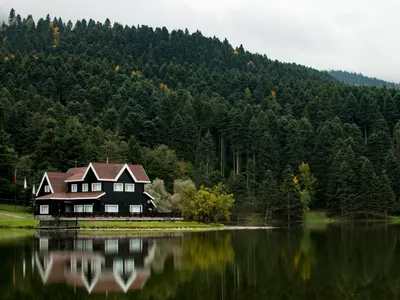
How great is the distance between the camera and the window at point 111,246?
132 feet

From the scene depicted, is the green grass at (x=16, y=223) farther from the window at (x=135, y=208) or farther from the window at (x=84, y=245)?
the window at (x=84, y=245)

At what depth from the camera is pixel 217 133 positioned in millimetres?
144250

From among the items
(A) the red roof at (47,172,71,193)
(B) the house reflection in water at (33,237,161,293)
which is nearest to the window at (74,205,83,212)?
(A) the red roof at (47,172,71,193)

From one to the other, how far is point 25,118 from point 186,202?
48.6 m

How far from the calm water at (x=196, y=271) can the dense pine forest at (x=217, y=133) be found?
50544mm

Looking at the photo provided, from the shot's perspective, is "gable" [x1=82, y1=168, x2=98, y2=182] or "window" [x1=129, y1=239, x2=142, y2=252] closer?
"window" [x1=129, y1=239, x2=142, y2=252]

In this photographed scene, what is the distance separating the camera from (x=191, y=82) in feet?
593

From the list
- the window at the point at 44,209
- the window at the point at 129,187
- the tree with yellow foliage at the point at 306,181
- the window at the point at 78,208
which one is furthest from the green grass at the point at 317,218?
the window at the point at 44,209

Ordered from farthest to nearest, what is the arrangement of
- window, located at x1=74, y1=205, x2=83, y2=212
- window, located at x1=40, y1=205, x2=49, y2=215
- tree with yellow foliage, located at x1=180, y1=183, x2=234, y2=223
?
window, located at x1=40, y1=205, x2=49, y2=215 < window, located at x1=74, y1=205, x2=83, y2=212 < tree with yellow foliage, located at x1=180, y1=183, x2=234, y2=223

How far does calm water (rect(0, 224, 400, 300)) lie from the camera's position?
23844 millimetres

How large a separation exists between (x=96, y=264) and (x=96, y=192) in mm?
43870

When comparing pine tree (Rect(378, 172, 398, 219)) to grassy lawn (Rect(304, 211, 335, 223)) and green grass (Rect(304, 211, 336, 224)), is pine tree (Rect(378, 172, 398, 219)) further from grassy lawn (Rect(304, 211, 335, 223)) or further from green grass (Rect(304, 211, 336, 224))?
grassy lawn (Rect(304, 211, 335, 223))

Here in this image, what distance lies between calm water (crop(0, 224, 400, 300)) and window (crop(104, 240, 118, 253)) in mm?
Answer: 80

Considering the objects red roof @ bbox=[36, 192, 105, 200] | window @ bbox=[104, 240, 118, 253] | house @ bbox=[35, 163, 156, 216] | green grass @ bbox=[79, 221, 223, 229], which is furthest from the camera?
house @ bbox=[35, 163, 156, 216]
